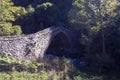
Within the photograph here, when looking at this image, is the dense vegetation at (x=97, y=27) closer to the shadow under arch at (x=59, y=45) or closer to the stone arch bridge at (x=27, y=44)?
the stone arch bridge at (x=27, y=44)

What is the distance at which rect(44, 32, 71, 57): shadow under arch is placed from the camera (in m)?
37.9

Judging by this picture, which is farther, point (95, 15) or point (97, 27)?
point (95, 15)

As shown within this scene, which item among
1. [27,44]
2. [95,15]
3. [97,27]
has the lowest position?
[27,44]

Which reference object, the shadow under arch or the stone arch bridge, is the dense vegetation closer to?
the stone arch bridge

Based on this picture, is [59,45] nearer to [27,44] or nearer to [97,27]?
[27,44]

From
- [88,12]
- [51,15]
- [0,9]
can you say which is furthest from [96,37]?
[51,15]

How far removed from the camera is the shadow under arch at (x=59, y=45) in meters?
37.9

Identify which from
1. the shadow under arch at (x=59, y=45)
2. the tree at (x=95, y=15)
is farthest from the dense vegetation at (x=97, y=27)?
the shadow under arch at (x=59, y=45)

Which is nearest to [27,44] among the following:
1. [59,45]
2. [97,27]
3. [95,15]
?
[97,27]

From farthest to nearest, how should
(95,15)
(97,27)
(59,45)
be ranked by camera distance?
(59,45)
(95,15)
(97,27)

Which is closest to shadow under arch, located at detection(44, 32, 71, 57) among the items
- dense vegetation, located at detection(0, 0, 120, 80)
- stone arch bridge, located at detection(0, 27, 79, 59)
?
stone arch bridge, located at detection(0, 27, 79, 59)

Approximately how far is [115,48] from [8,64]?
8880mm

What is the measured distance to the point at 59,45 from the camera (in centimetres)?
3997

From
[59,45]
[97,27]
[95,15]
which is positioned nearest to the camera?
[97,27]
